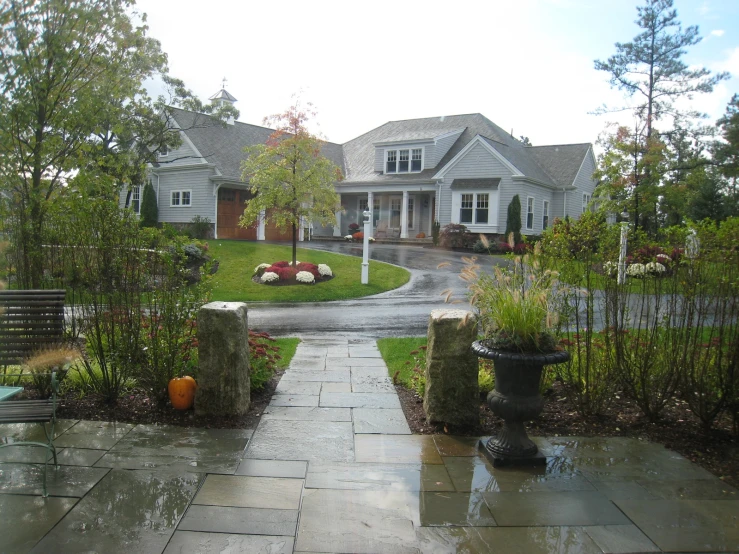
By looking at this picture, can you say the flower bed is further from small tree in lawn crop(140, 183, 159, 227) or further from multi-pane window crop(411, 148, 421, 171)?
multi-pane window crop(411, 148, 421, 171)

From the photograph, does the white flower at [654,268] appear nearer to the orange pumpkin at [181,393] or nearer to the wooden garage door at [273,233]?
the orange pumpkin at [181,393]

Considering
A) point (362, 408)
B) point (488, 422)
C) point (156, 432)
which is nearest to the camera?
point (156, 432)

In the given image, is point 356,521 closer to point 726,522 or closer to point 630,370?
point 726,522

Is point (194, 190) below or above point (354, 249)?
above

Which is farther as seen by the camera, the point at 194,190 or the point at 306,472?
the point at 194,190

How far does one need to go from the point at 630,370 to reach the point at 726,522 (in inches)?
75.8

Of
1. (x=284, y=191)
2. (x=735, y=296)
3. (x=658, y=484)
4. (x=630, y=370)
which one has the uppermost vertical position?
(x=284, y=191)

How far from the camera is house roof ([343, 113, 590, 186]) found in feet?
101

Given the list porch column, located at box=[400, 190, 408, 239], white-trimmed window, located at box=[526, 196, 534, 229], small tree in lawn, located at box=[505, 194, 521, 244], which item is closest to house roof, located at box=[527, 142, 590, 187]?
white-trimmed window, located at box=[526, 196, 534, 229]

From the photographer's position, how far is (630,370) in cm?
529

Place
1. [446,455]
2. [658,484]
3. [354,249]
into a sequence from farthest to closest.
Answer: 1. [354,249]
2. [446,455]
3. [658,484]


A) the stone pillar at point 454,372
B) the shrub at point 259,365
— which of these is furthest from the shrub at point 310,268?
the stone pillar at point 454,372

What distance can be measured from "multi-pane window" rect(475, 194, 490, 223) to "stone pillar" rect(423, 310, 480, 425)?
24.1m

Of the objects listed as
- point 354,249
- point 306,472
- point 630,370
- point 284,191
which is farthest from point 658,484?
point 354,249
